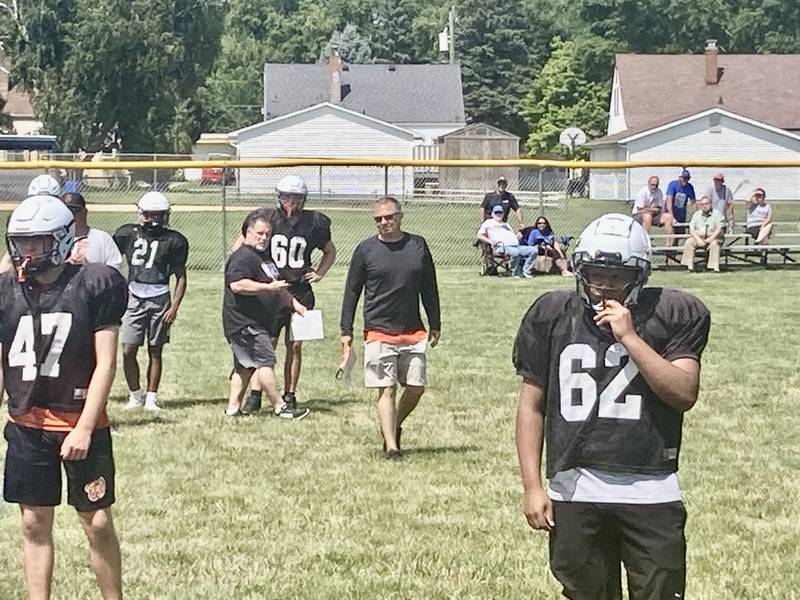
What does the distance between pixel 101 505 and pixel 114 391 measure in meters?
6.64

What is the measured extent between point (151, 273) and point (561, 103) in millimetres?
66618

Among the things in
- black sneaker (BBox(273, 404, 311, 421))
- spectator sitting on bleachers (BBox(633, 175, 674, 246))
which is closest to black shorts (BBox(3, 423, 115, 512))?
black sneaker (BBox(273, 404, 311, 421))

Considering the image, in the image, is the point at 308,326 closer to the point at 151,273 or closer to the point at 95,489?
the point at 151,273

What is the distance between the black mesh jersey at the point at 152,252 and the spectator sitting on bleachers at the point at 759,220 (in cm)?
1476

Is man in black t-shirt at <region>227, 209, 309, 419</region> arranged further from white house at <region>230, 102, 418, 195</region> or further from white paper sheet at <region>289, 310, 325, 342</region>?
white house at <region>230, 102, 418, 195</region>

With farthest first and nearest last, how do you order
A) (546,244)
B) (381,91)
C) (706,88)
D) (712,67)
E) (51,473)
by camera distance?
1. (381,91)
2. (706,88)
3. (712,67)
4. (546,244)
5. (51,473)

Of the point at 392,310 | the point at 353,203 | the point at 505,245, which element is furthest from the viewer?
the point at 353,203

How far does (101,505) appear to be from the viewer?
17.0 ft

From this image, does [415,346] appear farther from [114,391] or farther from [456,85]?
[456,85]

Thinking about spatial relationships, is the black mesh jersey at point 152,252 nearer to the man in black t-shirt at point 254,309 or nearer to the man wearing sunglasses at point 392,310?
the man in black t-shirt at point 254,309

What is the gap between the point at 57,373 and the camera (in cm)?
520

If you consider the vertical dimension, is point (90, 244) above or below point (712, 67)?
below

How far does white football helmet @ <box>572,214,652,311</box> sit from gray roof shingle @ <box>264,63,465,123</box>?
→ 6604 cm

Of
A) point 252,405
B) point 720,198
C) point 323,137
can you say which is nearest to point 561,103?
point 323,137
